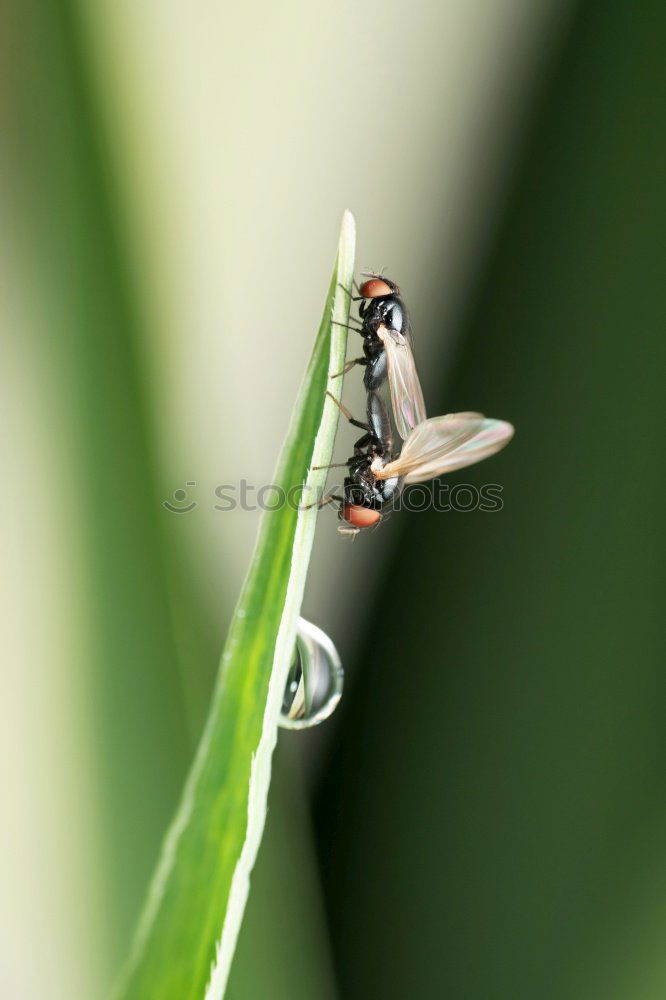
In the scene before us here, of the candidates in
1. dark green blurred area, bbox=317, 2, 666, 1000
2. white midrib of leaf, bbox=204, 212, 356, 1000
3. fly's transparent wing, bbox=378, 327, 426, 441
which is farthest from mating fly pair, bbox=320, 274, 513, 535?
white midrib of leaf, bbox=204, 212, 356, 1000

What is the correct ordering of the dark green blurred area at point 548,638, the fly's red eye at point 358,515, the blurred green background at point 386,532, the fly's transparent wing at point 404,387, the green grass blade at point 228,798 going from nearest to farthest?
the green grass blade at point 228,798 → the blurred green background at point 386,532 → the dark green blurred area at point 548,638 → the fly's red eye at point 358,515 → the fly's transparent wing at point 404,387

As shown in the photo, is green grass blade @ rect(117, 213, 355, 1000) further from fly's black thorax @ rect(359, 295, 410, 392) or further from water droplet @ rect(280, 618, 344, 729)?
fly's black thorax @ rect(359, 295, 410, 392)

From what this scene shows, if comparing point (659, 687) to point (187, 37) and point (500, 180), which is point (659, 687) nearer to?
point (500, 180)

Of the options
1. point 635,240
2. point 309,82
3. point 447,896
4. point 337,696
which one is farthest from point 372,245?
point 447,896

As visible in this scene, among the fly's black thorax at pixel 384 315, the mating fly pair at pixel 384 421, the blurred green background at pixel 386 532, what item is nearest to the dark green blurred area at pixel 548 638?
the blurred green background at pixel 386 532

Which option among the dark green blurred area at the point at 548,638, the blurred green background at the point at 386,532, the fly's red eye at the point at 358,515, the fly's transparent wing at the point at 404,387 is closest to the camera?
the blurred green background at the point at 386,532

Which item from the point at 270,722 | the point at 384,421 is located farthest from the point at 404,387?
the point at 270,722

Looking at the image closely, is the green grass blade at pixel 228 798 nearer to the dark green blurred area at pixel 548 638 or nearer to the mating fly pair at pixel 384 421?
the dark green blurred area at pixel 548 638
